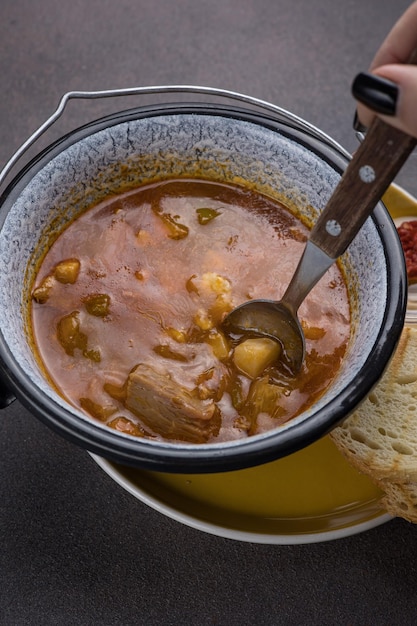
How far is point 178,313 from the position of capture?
2814 millimetres

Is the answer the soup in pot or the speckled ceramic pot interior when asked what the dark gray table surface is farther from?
the speckled ceramic pot interior

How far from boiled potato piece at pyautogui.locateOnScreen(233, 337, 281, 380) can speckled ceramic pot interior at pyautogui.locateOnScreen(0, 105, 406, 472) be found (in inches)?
10.9

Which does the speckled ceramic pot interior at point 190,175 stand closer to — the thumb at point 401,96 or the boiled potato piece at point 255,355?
the boiled potato piece at point 255,355

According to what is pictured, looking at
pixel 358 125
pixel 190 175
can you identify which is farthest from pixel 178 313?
pixel 358 125

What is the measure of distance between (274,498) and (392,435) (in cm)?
53

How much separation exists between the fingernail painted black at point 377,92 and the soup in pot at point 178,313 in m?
1.08

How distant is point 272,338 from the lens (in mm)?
2781

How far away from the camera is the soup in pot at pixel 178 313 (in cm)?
261

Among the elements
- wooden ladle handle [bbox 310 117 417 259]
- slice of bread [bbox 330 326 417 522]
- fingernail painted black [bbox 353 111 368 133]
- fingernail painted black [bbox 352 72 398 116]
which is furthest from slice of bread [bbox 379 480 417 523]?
fingernail painted black [bbox 352 72 398 116]

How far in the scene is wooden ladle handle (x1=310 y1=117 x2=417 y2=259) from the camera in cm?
205

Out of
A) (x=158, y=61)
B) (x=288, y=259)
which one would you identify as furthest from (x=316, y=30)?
(x=288, y=259)

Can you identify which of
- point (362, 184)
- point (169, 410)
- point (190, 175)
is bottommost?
point (169, 410)

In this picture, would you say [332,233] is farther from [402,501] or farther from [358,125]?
[402,501]

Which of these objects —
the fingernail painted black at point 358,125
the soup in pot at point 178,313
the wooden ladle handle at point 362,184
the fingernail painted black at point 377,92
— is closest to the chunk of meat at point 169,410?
the soup in pot at point 178,313
